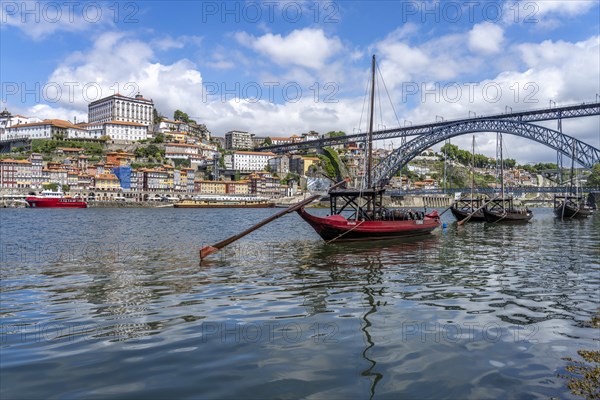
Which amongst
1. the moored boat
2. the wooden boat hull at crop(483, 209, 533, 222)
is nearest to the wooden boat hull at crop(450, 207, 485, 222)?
the wooden boat hull at crop(483, 209, 533, 222)

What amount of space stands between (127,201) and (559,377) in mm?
108743

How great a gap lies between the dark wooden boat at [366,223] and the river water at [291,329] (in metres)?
6.67

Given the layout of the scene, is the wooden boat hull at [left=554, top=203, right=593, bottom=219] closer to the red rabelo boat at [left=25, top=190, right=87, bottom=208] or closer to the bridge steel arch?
the bridge steel arch

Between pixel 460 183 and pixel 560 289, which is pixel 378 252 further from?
pixel 460 183

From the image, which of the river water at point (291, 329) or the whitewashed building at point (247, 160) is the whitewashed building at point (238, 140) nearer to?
the whitewashed building at point (247, 160)

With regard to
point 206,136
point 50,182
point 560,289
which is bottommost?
point 560,289

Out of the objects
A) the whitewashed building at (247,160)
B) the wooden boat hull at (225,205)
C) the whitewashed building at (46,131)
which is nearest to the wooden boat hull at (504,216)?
the wooden boat hull at (225,205)

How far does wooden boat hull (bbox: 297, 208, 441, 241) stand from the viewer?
72.8 ft

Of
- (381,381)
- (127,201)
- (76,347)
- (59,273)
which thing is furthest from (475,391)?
(127,201)

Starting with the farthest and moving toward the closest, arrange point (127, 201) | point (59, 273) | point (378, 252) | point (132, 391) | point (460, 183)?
point (460, 183), point (127, 201), point (378, 252), point (59, 273), point (132, 391)

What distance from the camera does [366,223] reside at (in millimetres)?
23094

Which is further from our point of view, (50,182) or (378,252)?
(50,182)

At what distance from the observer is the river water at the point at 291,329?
5.39 metres

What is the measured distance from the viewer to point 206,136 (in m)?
170
